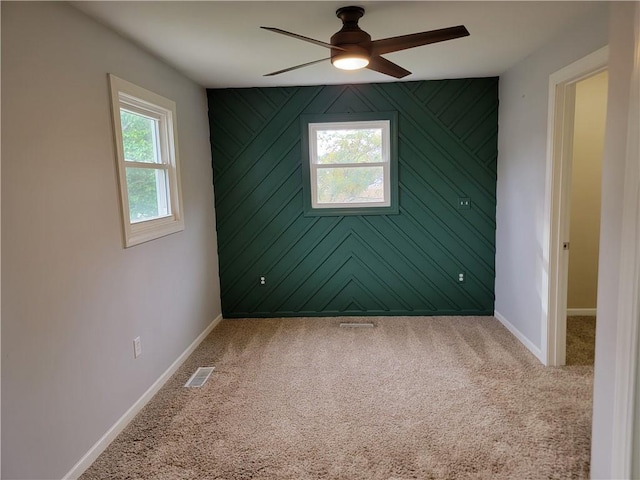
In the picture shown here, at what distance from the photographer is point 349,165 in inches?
172

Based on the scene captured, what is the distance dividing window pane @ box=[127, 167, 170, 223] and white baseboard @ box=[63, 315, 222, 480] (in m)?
1.19

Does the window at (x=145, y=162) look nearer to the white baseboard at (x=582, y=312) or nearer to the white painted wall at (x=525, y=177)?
the white painted wall at (x=525, y=177)

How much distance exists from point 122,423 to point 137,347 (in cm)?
47

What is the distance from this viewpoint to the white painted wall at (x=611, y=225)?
161 centimetres

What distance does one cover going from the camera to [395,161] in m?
4.26

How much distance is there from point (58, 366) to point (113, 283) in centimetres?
59

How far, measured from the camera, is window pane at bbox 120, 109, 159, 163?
9.35ft

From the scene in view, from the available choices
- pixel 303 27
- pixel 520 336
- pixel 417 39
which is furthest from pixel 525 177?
pixel 303 27

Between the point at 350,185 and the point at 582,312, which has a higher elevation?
the point at 350,185

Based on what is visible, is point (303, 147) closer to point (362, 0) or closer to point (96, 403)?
point (362, 0)

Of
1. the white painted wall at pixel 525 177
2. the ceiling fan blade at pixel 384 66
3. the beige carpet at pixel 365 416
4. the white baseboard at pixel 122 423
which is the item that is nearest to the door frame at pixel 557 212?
the white painted wall at pixel 525 177

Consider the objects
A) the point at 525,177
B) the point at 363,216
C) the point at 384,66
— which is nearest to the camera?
the point at 384,66

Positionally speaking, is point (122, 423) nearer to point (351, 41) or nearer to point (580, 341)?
point (351, 41)

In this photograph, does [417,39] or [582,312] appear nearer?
[417,39]
